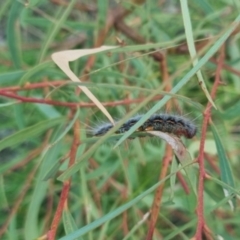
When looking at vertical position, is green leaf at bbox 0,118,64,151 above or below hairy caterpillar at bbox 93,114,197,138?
above

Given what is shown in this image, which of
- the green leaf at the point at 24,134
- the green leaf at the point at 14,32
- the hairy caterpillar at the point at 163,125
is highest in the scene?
the green leaf at the point at 14,32

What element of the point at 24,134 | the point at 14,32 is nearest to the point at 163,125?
the point at 24,134

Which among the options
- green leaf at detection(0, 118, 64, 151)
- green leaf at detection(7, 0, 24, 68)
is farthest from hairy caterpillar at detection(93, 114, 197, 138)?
green leaf at detection(7, 0, 24, 68)

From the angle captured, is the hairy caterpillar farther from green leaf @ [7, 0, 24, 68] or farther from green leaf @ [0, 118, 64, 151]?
green leaf @ [7, 0, 24, 68]

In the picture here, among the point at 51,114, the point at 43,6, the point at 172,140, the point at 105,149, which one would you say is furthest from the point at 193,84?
the point at 172,140

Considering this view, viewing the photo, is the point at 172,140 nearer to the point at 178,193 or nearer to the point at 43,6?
the point at 178,193

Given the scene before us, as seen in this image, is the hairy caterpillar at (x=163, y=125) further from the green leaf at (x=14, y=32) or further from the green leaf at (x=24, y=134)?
the green leaf at (x=14, y=32)

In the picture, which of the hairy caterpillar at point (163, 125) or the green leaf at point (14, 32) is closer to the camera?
the hairy caterpillar at point (163, 125)

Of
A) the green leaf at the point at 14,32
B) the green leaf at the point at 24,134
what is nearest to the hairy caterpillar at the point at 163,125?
the green leaf at the point at 24,134

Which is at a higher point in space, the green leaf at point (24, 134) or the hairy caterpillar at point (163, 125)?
the green leaf at point (24, 134)
